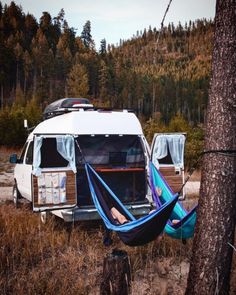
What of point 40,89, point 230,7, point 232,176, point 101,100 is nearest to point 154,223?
point 232,176

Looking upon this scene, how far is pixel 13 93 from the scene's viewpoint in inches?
2724

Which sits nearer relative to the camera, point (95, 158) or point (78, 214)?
point (78, 214)

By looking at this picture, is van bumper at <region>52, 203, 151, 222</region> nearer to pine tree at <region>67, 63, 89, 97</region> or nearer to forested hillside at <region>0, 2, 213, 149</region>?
forested hillside at <region>0, 2, 213, 149</region>

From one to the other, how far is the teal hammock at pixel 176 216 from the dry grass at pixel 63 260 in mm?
473

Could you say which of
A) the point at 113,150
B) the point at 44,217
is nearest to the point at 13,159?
the point at 44,217

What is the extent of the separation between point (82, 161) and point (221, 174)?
4112 mm

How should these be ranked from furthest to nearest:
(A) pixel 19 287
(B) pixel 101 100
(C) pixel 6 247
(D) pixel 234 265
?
(B) pixel 101 100 → (C) pixel 6 247 → (D) pixel 234 265 → (A) pixel 19 287

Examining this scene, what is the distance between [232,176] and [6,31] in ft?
306

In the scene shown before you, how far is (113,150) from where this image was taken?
7207mm

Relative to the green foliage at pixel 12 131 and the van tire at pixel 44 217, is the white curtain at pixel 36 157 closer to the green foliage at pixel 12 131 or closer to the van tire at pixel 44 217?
the van tire at pixel 44 217

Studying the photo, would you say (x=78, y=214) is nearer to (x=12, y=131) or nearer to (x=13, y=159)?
(x=13, y=159)

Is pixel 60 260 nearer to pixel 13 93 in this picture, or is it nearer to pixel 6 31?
pixel 13 93

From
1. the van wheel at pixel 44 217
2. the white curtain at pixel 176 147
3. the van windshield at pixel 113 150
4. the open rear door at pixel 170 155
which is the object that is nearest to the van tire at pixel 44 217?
the van wheel at pixel 44 217

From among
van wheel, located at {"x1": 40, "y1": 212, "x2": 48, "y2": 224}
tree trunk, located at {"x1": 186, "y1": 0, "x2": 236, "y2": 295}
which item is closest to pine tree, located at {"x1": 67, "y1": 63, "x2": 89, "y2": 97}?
van wheel, located at {"x1": 40, "y1": 212, "x2": 48, "y2": 224}
